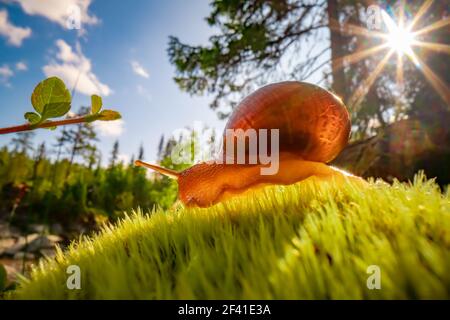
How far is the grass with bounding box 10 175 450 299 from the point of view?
0.62m

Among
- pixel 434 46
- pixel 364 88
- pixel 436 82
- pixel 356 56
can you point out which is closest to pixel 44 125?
pixel 434 46

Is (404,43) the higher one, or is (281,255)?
(404,43)

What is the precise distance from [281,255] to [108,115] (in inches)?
20.9

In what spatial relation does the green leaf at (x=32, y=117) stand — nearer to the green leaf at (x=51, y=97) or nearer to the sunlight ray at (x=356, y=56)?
the green leaf at (x=51, y=97)

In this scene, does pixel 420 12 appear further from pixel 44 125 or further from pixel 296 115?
pixel 44 125

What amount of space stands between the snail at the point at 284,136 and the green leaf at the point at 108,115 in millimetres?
644

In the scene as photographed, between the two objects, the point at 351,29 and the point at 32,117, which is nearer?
the point at 32,117

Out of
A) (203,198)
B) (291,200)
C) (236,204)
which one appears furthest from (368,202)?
(203,198)

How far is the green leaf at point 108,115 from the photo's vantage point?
31.5 inches

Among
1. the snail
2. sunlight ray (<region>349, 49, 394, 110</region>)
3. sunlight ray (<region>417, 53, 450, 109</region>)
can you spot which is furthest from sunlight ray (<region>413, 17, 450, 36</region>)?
the snail

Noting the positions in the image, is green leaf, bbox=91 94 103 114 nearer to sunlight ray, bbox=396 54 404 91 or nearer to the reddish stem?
the reddish stem

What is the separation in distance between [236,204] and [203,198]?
223 mm

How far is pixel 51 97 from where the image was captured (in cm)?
75

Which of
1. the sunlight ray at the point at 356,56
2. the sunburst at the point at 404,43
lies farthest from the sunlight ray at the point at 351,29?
the sunlight ray at the point at 356,56
